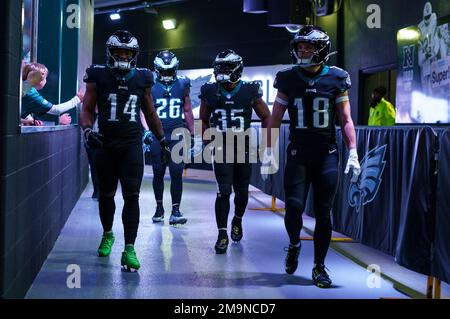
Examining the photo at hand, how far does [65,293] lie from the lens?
17.8 feet

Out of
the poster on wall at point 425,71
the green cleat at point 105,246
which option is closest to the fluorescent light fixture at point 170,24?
the poster on wall at point 425,71

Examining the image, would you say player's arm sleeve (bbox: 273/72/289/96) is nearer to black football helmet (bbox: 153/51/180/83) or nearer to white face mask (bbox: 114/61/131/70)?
white face mask (bbox: 114/61/131/70)

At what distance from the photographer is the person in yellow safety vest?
13.8 metres

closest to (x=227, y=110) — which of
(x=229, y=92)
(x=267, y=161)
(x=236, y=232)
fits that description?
(x=229, y=92)

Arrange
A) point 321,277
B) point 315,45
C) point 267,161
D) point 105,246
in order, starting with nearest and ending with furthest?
point 321,277, point 315,45, point 267,161, point 105,246

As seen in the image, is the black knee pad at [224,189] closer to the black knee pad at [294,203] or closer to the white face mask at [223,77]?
the white face mask at [223,77]

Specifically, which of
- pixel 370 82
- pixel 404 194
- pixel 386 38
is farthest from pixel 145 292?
pixel 370 82

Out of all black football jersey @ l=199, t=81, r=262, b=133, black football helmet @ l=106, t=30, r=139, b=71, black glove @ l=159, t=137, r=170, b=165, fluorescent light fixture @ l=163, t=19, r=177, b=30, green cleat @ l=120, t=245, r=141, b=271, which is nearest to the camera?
green cleat @ l=120, t=245, r=141, b=271

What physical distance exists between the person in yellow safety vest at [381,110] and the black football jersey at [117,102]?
318 inches

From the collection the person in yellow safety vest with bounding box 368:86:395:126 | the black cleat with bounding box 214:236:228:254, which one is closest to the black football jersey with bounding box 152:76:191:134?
the black cleat with bounding box 214:236:228:254

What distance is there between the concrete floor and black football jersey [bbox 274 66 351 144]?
1183 millimetres

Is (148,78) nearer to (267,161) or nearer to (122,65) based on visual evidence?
(122,65)

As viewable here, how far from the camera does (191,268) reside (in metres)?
6.53

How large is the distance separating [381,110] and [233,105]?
276 inches
